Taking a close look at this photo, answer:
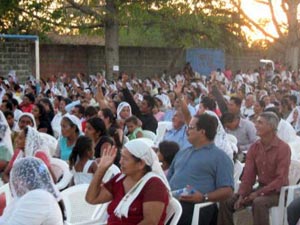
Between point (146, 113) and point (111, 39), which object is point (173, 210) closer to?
point (146, 113)

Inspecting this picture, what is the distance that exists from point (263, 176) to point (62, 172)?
184 cm

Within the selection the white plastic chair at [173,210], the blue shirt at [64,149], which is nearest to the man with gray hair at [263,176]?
the white plastic chair at [173,210]

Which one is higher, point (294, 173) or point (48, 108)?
point (48, 108)

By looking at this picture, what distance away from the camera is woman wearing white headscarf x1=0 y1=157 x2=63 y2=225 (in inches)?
144

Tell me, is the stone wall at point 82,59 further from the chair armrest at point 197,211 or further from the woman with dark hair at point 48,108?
the chair armrest at point 197,211

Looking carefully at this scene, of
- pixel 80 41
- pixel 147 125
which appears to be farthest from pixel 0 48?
pixel 147 125

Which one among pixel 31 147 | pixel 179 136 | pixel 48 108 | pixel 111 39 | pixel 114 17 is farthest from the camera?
pixel 111 39

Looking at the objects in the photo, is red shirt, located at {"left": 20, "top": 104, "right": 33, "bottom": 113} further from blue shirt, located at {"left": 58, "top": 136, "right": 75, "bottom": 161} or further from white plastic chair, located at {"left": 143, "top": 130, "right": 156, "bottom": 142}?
blue shirt, located at {"left": 58, "top": 136, "right": 75, "bottom": 161}

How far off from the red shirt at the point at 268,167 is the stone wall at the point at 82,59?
1504 cm

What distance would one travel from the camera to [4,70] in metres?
20.0

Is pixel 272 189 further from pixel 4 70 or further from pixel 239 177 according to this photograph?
pixel 4 70

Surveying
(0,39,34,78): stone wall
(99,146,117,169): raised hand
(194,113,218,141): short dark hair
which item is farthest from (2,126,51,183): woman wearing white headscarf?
(0,39,34,78): stone wall

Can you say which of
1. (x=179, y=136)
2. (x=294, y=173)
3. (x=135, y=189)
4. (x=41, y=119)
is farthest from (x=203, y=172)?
(x=41, y=119)

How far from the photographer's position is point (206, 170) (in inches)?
202
